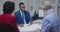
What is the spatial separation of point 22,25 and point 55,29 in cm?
251

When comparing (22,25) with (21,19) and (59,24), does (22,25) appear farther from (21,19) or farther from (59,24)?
(59,24)

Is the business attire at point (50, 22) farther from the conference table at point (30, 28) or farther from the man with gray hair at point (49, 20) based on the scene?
the conference table at point (30, 28)

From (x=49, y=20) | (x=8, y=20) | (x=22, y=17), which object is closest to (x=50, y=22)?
(x=49, y=20)

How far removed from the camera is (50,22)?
158 inches

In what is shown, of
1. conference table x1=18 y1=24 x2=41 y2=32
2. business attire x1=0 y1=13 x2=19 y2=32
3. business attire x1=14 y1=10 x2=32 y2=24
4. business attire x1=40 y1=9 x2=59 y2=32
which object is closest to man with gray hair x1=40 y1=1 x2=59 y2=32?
business attire x1=40 y1=9 x2=59 y2=32

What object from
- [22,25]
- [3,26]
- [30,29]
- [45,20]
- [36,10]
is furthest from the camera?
[36,10]

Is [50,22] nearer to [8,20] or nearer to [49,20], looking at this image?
[49,20]

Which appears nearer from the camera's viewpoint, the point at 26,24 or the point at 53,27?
the point at 53,27

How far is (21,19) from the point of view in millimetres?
6879

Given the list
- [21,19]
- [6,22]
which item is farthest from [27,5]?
[6,22]

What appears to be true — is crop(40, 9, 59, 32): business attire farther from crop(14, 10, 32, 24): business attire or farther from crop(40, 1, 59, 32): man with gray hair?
crop(14, 10, 32, 24): business attire

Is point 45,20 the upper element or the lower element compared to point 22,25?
upper

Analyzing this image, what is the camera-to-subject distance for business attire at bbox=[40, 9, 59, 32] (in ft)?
13.1

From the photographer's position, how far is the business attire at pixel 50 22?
399cm
